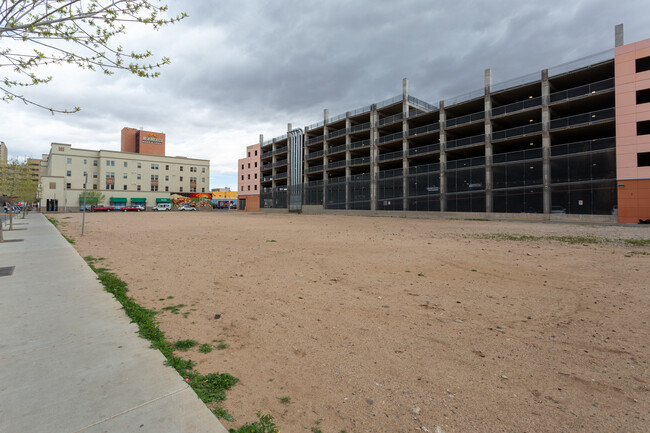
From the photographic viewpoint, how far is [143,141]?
95938mm

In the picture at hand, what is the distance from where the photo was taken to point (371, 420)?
8.17 feet

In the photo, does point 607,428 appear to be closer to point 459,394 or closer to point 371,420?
point 459,394

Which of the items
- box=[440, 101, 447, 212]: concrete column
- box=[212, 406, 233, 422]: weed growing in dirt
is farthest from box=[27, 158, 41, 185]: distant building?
box=[440, 101, 447, 212]: concrete column

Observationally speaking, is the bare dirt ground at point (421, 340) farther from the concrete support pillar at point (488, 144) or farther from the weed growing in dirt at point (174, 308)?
the concrete support pillar at point (488, 144)

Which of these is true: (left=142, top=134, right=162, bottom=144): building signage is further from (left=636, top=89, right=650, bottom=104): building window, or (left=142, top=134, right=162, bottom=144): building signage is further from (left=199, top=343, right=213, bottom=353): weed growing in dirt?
(left=636, top=89, right=650, bottom=104): building window

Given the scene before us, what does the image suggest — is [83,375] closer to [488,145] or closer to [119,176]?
[488,145]

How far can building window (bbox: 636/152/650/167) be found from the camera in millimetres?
27731

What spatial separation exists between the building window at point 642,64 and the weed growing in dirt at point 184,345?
44329 millimetres

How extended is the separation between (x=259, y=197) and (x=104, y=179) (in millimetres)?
45372

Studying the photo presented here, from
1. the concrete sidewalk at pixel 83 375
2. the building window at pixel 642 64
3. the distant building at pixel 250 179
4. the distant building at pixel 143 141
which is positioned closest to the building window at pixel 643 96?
the building window at pixel 642 64

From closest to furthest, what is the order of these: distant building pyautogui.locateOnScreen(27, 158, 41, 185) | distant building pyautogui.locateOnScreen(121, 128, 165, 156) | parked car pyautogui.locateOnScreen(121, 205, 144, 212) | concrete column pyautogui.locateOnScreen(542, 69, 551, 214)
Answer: distant building pyautogui.locateOnScreen(27, 158, 41, 185) < concrete column pyautogui.locateOnScreen(542, 69, 551, 214) < parked car pyautogui.locateOnScreen(121, 205, 144, 212) < distant building pyautogui.locateOnScreen(121, 128, 165, 156)

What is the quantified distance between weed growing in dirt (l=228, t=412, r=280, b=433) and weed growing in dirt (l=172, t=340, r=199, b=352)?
1686mm

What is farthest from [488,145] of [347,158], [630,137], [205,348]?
[205,348]

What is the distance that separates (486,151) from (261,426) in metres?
42.6
